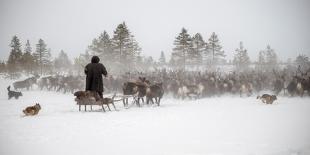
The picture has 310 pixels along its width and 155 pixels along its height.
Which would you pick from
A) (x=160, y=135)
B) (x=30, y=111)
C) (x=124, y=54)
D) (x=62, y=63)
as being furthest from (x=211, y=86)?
(x=62, y=63)

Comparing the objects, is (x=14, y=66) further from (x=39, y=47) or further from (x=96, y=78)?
(x=96, y=78)

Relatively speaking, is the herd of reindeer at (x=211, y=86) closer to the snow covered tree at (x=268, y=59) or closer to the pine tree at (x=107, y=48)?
the pine tree at (x=107, y=48)

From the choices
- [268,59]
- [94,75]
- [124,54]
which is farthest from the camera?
[268,59]

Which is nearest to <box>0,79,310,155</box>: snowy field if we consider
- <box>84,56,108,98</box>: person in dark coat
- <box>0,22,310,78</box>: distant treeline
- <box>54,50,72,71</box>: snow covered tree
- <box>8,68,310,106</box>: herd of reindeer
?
<box>84,56,108,98</box>: person in dark coat

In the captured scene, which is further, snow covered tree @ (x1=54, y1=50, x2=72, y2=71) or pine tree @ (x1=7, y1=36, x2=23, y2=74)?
snow covered tree @ (x1=54, y1=50, x2=72, y2=71)

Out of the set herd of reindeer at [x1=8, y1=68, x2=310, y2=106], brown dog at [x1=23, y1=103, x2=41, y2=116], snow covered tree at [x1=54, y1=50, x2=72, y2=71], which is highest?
snow covered tree at [x1=54, y1=50, x2=72, y2=71]

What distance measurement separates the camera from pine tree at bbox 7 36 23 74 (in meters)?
53.7

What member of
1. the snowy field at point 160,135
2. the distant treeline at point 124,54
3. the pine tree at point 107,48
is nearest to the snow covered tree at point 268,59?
the distant treeline at point 124,54

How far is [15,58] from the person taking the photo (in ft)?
185

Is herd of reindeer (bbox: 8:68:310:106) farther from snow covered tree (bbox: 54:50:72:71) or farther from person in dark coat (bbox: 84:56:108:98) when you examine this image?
snow covered tree (bbox: 54:50:72:71)

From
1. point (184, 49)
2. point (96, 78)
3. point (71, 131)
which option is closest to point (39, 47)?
point (184, 49)

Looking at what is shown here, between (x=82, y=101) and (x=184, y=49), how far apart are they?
37.9 meters

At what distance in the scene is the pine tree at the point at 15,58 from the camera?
176ft

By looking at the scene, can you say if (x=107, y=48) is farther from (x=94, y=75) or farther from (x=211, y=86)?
(x=94, y=75)
